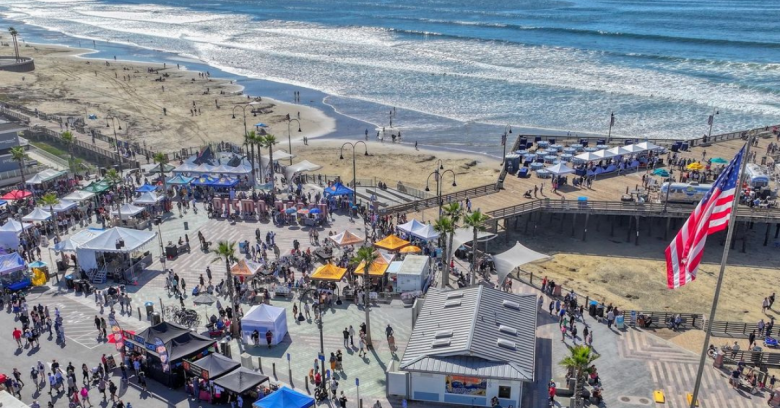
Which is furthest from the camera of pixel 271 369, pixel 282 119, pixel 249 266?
pixel 282 119

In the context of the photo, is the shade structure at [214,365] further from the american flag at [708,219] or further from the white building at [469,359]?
the american flag at [708,219]

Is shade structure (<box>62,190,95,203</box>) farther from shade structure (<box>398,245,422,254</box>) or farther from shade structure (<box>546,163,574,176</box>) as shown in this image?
shade structure (<box>546,163,574,176</box>)

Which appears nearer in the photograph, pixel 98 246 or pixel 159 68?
pixel 98 246

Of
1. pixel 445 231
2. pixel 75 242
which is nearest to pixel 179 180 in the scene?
pixel 75 242

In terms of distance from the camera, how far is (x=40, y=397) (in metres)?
27.0

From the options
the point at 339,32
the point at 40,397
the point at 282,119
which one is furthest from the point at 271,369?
the point at 339,32

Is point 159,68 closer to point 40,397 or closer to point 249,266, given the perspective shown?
point 249,266

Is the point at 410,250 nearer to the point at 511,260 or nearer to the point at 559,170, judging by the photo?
the point at 511,260

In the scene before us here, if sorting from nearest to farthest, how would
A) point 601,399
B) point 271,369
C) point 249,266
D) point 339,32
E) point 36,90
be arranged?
point 601,399, point 271,369, point 249,266, point 36,90, point 339,32

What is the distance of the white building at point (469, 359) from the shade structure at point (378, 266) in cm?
714

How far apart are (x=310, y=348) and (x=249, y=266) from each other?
810 centimetres

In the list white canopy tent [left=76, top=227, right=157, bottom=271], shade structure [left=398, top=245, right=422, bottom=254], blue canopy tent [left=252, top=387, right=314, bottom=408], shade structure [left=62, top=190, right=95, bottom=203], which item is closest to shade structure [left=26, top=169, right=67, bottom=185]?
shade structure [left=62, top=190, right=95, bottom=203]

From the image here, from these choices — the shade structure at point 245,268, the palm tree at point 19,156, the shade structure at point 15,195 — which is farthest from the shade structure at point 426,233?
the palm tree at point 19,156

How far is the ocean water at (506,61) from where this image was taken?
78250 millimetres
